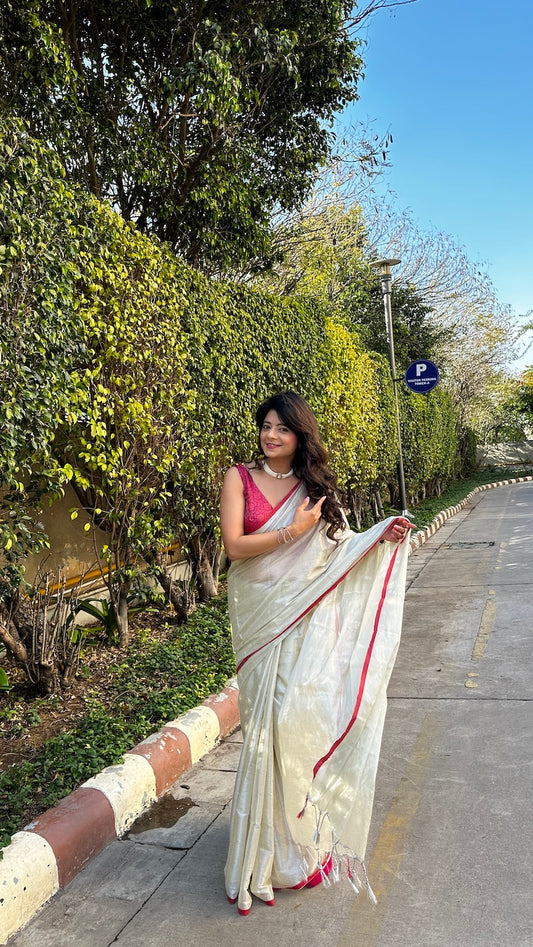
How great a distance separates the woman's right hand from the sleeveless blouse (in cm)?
13

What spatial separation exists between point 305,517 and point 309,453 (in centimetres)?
30

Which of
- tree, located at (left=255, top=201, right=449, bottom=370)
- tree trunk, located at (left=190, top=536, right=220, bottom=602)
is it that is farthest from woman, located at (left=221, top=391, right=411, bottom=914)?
tree, located at (left=255, top=201, right=449, bottom=370)

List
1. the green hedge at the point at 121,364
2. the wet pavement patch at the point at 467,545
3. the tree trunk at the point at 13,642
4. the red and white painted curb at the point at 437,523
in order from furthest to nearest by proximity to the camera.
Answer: the red and white painted curb at the point at 437,523
the wet pavement patch at the point at 467,545
the tree trunk at the point at 13,642
the green hedge at the point at 121,364

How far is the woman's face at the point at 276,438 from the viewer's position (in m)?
3.07

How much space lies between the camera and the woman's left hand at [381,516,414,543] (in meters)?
2.96

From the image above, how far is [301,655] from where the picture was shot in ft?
9.36

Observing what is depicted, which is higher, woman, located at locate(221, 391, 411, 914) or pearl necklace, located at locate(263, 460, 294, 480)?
pearl necklace, located at locate(263, 460, 294, 480)

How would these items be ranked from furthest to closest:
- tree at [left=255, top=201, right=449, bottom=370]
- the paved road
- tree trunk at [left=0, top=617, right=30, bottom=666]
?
tree at [left=255, top=201, right=449, bottom=370], tree trunk at [left=0, top=617, right=30, bottom=666], the paved road

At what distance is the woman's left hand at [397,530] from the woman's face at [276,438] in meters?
0.52

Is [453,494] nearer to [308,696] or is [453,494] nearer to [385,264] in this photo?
[385,264]

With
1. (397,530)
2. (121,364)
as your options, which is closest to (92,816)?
(397,530)

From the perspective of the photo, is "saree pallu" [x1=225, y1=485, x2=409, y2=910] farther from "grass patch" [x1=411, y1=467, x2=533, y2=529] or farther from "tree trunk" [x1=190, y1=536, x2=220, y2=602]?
"grass patch" [x1=411, y1=467, x2=533, y2=529]

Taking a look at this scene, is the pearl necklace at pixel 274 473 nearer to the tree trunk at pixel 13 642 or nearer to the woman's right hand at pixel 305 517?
the woman's right hand at pixel 305 517

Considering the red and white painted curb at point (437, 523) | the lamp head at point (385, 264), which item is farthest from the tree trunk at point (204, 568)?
the lamp head at point (385, 264)
